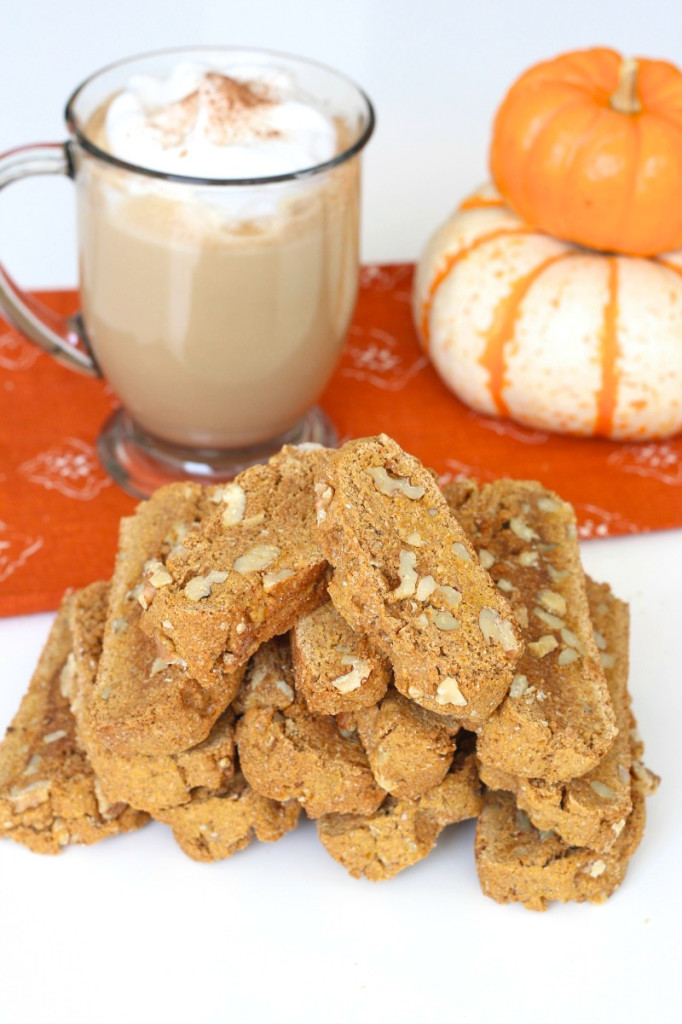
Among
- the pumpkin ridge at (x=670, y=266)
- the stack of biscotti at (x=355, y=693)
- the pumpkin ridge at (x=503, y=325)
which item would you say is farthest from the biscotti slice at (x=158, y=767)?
the pumpkin ridge at (x=670, y=266)

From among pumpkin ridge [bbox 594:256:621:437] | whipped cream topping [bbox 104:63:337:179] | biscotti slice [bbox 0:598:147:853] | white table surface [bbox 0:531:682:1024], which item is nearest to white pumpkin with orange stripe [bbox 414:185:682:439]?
pumpkin ridge [bbox 594:256:621:437]

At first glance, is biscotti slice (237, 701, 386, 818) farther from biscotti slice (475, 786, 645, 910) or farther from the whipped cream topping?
the whipped cream topping

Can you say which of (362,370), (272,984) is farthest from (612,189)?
(272,984)

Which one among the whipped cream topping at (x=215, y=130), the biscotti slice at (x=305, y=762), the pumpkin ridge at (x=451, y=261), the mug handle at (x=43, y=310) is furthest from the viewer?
the pumpkin ridge at (x=451, y=261)

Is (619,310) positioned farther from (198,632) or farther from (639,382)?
(198,632)

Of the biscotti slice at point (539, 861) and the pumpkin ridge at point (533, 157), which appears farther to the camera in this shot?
the pumpkin ridge at point (533, 157)

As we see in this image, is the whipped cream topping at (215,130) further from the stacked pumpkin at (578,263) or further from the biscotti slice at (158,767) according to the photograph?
the biscotti slice at (158,767)
